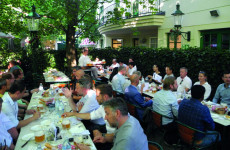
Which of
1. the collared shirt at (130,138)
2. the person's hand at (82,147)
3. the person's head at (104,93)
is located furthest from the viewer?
the person's head at (104,93)

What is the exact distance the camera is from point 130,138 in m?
2.07

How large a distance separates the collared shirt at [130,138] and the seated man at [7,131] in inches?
65.2

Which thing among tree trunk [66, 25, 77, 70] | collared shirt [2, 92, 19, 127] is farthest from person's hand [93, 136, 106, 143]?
tree trunk [66, 25, 77, 70]

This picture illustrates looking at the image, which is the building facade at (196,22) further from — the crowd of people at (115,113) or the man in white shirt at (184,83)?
the crowd of people at (115,113)

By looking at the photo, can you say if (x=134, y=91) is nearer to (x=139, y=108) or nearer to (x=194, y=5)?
(x=139, y=108)

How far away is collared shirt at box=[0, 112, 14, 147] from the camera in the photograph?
2738mm

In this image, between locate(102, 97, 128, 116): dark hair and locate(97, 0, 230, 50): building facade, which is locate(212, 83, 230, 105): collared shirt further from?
locate(102, 97, 128, 116): dark hair

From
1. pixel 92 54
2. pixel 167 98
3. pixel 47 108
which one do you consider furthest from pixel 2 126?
pixel 92 54

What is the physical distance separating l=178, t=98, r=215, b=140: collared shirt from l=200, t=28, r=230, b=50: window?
554 centimetres

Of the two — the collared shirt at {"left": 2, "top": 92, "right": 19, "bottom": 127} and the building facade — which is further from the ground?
the building facade

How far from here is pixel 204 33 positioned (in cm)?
888

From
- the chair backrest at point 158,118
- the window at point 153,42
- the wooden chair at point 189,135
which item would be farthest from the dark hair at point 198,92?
the window at point 153,42

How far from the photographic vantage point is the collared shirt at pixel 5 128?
2.74 metres

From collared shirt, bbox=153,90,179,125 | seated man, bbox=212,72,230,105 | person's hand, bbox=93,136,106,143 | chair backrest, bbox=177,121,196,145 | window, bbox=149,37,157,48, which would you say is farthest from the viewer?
window, bbox=149,37,157,48
